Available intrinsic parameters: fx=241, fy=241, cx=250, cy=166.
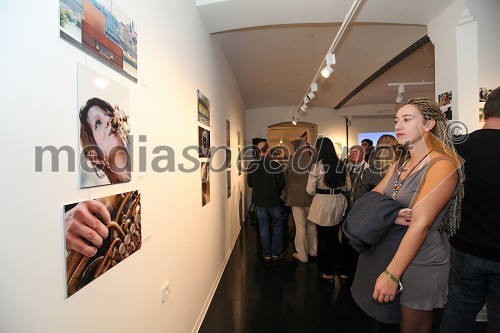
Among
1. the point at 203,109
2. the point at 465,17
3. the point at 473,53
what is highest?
the point at 465,17

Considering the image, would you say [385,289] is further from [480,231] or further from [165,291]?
[165,291]

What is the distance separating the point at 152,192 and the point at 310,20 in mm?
2481

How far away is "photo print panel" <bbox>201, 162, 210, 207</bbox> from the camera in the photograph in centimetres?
240

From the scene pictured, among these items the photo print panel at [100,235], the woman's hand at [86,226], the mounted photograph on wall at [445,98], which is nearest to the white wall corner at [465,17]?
the mounted photograph on wall at [445,98]

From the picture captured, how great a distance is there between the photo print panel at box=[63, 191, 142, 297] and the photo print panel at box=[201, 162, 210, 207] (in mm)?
1175

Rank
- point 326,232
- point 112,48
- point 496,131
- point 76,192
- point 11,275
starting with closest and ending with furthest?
point 11,275 < point 76,192 < point 112,48 < point 496,131 < point 326,232

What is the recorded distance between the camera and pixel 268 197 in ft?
11.8

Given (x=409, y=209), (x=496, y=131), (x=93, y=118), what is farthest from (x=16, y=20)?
(x=496, y=131)

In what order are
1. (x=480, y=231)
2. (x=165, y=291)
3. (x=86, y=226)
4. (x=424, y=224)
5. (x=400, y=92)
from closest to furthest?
1. (x=86, y=226)
2. (x=424, y=224)
3. (x=480, y=231)
4. (x=165, y=291)
5. (x=400, y=92)

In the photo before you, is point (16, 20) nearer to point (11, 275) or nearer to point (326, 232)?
point (11, 275)

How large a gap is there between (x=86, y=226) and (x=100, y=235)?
0.08 m

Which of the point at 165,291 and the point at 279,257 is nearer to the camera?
the point at 165,291

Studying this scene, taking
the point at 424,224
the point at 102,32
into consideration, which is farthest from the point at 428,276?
the point at 102,32

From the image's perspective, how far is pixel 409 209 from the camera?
1.12 m
